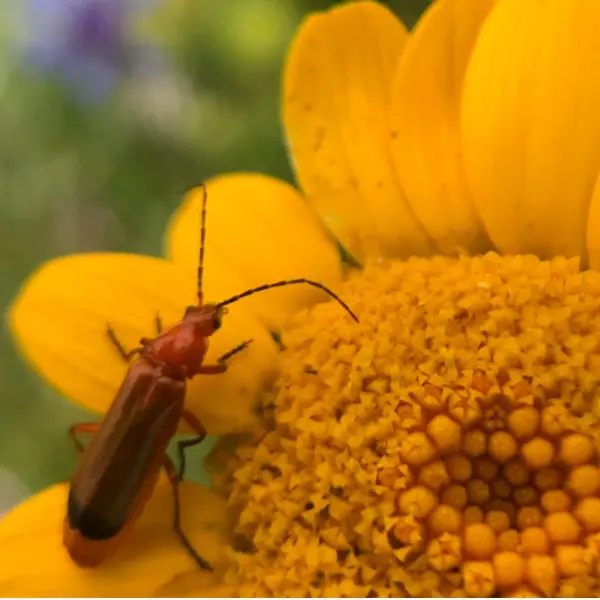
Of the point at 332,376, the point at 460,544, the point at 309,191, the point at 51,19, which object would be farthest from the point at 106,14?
the point at 460,544

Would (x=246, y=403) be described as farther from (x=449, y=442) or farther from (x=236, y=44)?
(x=236, y=44)

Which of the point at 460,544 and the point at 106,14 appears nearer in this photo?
the point at 460,544

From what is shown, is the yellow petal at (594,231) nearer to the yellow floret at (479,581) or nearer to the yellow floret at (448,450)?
the yellow floret at (448,450)

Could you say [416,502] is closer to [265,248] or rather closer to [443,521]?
[443,521]

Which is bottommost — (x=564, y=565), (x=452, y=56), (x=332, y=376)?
(x=564, y=565)

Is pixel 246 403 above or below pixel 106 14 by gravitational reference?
below

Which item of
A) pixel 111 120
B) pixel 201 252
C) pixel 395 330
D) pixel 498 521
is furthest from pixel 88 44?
pixel 498 521

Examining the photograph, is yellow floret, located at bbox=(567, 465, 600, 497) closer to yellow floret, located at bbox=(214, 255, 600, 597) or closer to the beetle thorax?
yellow floret, located at bbox=(214, 255, 600, 597)

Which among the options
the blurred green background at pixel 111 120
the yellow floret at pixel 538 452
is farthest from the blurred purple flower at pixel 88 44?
the yellow floret at pixel 538 452

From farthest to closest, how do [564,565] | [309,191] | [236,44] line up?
[236,44] < [309,191] < [564,565]
